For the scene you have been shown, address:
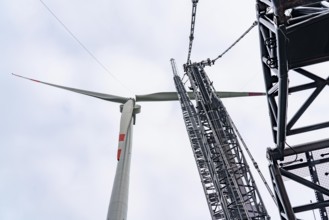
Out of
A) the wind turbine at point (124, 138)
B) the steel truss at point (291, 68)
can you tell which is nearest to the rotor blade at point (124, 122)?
the wind turbine at point (124, 138)

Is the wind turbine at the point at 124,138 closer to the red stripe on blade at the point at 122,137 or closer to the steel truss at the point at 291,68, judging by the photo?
the red stripe on blade at the point at 122,137

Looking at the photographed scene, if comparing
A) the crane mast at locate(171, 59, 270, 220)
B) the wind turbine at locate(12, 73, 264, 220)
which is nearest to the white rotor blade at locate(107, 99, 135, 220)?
the wind turbine at locate(12, 73, 264, 220)

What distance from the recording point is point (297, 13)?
314 inches

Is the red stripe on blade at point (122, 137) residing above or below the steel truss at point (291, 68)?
above

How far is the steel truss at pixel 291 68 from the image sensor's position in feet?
22.9

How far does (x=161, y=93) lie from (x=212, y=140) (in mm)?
13640

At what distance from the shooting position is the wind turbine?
24.3 m

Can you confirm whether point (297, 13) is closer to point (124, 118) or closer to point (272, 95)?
point (272, 95)

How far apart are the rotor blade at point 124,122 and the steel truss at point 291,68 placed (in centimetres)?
1989

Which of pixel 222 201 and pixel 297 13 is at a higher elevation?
pixel 297 13

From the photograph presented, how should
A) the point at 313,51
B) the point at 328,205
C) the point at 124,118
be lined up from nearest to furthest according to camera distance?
the point at 313,51, the point at 328,205, the point at 124,118

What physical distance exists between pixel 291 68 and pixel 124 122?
24.8 meters

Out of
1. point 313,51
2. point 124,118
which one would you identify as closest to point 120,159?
point 124,118

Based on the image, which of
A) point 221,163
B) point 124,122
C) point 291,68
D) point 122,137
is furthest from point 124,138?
point 291,68
